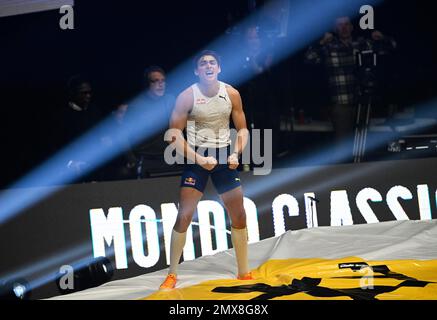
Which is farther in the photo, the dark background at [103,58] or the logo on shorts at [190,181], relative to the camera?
the dark background at [103,58]

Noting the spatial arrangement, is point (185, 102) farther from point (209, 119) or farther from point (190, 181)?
point (190, 181)

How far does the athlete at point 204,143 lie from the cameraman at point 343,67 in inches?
112

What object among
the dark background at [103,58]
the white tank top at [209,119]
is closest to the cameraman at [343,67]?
the dark background at [103,58]

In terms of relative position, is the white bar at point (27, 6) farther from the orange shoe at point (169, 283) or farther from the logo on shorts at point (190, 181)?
the orange shoe at point (169, 283)

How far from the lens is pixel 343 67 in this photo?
854 centimetres

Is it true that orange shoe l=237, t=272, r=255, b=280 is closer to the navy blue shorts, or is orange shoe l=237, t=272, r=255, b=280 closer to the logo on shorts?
the navy blue shorts

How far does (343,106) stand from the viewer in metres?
8.54

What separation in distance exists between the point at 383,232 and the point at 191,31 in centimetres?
351

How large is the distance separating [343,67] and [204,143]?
10.4ft

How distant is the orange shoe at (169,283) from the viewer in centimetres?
574
